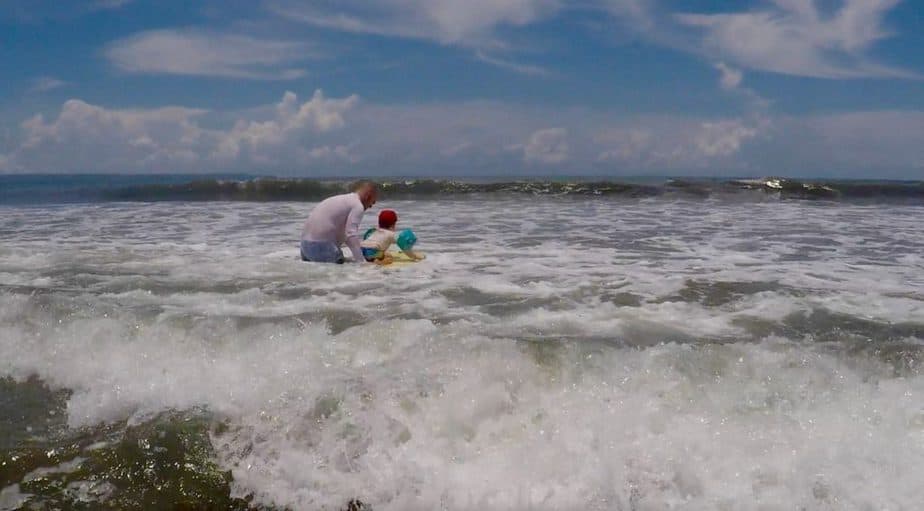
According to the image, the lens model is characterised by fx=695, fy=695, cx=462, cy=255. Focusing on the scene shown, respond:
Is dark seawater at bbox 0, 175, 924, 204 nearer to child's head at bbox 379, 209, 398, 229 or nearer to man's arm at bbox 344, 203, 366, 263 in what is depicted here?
child's head at bbox 379, 209, 398, 229

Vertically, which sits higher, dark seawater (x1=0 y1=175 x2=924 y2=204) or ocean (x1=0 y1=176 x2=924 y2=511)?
dark seawater (x1=0 y1=175 x2=924 y2=204)

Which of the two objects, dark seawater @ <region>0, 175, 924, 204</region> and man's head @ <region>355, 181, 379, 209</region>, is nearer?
man's head @ <region>355, 181, 379, 209</region>

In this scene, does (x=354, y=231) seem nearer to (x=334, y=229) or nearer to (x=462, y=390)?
(x=334, y=229)

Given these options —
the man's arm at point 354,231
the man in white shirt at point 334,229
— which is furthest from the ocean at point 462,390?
the man in white shirt at point 334,229

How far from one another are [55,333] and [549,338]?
352 cm

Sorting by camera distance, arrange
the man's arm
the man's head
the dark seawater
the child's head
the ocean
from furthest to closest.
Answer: the dark seawater, the child's head, the man's head, the man's arm, the ocean

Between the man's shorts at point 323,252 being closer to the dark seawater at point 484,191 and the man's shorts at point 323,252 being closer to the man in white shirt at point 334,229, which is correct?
the man in white shirt at point 334,229

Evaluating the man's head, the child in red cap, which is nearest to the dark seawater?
the child in red cap

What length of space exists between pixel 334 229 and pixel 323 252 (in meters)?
0.31

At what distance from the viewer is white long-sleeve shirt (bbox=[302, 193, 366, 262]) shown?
803 cm

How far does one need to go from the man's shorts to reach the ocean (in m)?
0.73

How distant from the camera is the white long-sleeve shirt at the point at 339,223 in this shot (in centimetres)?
803

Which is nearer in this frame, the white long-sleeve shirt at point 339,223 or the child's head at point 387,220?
the white long-sleeve shirt at point 339,223

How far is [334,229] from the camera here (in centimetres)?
819
